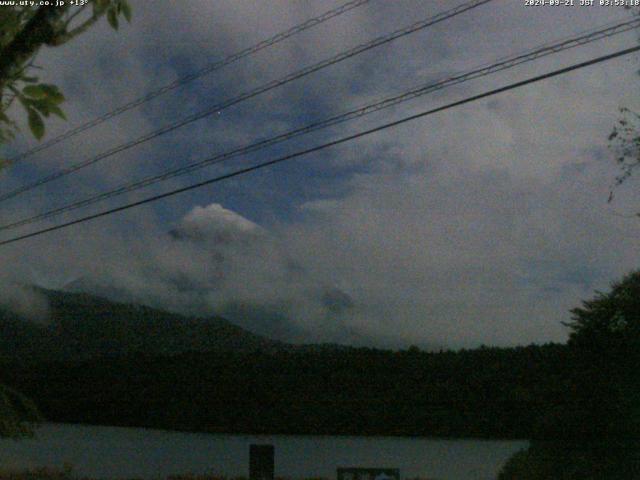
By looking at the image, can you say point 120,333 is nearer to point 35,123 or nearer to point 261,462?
point 261,462

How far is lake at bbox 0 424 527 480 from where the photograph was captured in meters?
16.0

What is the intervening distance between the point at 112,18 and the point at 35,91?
2.38 feet

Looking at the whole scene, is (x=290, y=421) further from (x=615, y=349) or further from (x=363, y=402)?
(x=615, y=349)

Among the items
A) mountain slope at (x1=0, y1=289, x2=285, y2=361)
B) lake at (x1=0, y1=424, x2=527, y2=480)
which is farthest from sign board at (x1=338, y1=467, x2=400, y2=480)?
mountain slope at (x1=0, y1=289, x2=285, y2=361)

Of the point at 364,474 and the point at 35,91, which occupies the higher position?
the point at 35,91

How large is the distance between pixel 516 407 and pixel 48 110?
1433cm

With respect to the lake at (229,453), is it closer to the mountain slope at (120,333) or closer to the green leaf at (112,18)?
the mountain slope at (120,333)

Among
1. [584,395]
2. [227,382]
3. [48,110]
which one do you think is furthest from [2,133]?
[227,382]

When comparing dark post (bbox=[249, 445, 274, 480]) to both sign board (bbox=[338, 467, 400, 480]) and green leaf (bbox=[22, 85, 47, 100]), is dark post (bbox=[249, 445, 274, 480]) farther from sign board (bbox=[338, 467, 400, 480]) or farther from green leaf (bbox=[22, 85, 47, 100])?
green leaf (bbox=[22, 85, 47, 100])

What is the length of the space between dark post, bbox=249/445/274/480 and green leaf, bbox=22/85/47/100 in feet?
30.6

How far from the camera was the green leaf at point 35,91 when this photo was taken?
3357 mm

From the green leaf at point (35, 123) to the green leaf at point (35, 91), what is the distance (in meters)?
0.07

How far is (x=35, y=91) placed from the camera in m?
3.36

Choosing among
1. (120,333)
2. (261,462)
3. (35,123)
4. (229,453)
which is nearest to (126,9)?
(35,123)
